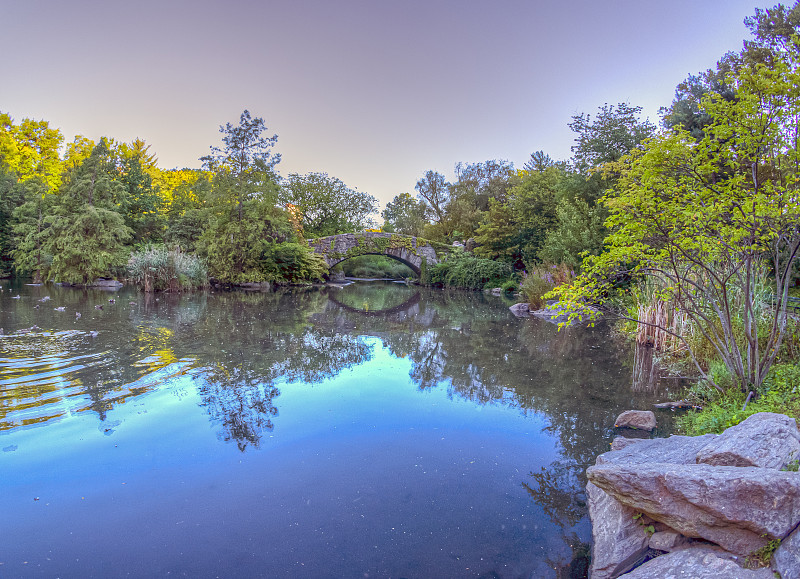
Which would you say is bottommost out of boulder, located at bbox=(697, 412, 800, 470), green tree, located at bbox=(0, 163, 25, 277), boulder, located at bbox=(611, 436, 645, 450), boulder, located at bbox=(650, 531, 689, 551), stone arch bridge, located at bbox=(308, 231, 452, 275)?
boulder, located at bbox=(611, 436, 645, 450)

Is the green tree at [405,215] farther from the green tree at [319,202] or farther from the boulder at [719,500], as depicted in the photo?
the boulder at [719,500]

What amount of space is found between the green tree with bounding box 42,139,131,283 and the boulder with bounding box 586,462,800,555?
2012 cm

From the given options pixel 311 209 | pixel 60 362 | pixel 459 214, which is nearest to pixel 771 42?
pixel 60 362

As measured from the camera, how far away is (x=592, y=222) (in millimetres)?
14922

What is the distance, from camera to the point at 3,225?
826 inches

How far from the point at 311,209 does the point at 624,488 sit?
33519 mm

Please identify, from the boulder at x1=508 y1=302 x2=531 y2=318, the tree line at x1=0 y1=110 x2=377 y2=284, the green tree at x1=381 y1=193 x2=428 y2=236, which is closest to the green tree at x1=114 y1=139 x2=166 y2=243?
the tree line at x1=0 y1=110 x2=377 y2=284

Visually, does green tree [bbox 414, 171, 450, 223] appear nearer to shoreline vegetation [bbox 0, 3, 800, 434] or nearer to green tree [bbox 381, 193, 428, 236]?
green tree [bbox 381, 193, 428, 236]

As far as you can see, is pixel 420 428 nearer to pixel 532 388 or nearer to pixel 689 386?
pixel 532 388

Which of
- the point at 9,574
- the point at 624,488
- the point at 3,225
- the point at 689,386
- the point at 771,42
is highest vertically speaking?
the point at 771,42

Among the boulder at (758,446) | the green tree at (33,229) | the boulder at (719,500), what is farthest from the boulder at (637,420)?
the green tree at (33,229)

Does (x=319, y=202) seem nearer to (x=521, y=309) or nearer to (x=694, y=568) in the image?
(x=521, y=309)

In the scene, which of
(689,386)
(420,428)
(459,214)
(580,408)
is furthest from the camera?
(459,214)

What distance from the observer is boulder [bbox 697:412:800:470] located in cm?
222
